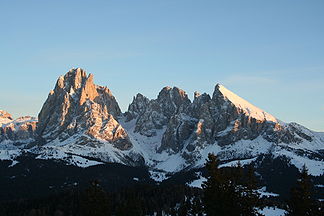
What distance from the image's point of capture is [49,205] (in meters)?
199

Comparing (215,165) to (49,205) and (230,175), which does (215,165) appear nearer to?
(230,175)

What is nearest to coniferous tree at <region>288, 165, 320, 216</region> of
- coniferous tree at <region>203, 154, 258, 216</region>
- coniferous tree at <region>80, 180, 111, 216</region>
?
coniferous tree at <region>203, 154, 258, 216</region>

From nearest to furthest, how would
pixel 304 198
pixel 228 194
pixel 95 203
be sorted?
1. pixel 228 194
2. pixel 304 198
3. pixel 95 203

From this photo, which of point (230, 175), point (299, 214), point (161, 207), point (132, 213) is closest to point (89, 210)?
point (132, 213)

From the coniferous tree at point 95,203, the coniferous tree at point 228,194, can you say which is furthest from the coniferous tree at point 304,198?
the coniferous tree at point 95,203

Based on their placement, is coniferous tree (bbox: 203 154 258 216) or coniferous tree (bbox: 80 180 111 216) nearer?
coniferous tree (bbox: 203 154 258 216)

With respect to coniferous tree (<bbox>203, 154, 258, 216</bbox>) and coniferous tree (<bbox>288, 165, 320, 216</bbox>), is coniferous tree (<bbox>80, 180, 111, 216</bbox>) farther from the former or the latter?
coniferous tree (<bbox>288, 165, 320, 216</bbox>)

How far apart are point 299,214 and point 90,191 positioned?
88.5 ft

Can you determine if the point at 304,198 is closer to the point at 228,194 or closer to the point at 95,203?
the point at 228,194

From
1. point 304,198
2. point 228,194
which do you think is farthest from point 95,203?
point 304,198

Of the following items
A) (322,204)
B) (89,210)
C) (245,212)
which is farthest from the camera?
(89,210)

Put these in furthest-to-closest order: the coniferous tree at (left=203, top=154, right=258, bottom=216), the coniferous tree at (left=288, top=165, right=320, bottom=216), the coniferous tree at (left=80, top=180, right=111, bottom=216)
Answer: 1. the coniferous tree at (left=80, top=180, right=111, bottom=216)
2. the coniferous tree at (left=288, top=165, right=320, bottom=216)
3. the coniferous tree at (left=203, top=154, right=258, bottom=216)

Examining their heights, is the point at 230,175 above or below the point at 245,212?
above

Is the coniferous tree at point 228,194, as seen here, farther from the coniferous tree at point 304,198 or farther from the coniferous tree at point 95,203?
the coniferous tree at point 95,203
